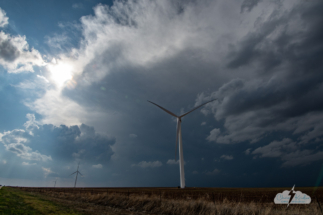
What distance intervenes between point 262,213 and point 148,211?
15269 mm

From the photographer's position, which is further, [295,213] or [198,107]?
[198,107]

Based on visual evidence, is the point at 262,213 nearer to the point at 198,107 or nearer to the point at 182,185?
the point at 198,107

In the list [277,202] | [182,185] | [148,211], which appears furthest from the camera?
[182,185]

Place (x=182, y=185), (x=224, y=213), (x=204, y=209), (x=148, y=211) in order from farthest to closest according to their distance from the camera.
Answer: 1. (x=182, y=185)
2. (x=148, y=211)
3. (x=204, y=209)
4. (x=224, y=213)

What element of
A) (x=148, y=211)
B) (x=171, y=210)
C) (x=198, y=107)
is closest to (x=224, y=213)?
(x=171, y=210)

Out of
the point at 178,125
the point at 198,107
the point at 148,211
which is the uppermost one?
the point at 198,107

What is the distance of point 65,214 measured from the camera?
→ 1989 cm

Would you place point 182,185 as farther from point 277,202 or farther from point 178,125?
point 277,202

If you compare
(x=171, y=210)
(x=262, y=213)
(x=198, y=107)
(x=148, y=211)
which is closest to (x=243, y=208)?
(x=262, y=213)

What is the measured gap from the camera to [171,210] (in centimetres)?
2512

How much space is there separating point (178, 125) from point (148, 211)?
2819 inches

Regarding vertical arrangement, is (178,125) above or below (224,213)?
above

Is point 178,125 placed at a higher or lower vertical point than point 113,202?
higher

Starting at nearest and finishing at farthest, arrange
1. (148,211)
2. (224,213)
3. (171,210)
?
(224,213) → (171,210) → (148,211)
